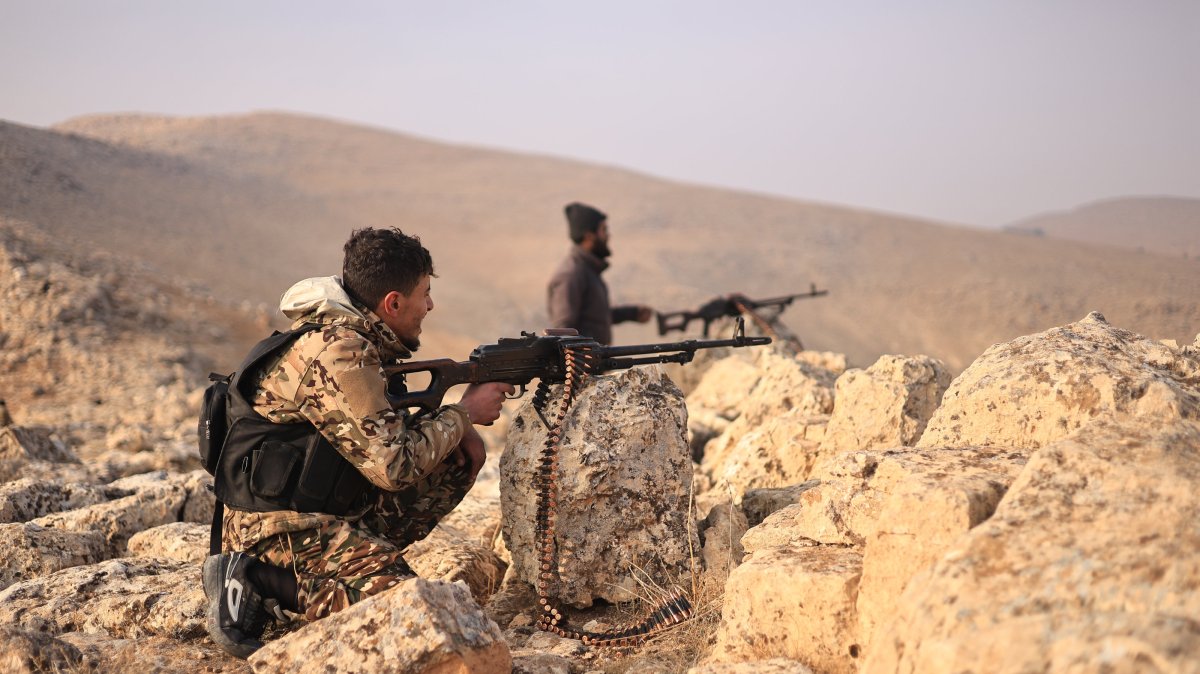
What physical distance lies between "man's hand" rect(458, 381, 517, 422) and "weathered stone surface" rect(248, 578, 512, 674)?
3.14ft

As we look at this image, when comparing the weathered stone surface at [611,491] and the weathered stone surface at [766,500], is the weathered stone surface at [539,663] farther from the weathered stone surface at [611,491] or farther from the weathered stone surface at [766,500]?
the weathered stone surface at [766,500]

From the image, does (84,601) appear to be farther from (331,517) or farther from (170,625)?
(331,517)

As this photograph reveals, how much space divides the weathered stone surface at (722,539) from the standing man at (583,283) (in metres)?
3.35

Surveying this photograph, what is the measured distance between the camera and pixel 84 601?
3877 millimetres

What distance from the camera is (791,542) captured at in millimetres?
3551

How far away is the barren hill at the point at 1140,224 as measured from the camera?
17078mm

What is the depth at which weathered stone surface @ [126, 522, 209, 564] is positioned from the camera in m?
4.62

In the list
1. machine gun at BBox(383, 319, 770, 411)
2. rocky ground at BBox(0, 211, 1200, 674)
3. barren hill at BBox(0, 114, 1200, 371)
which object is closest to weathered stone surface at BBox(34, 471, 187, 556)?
rocky ground at BBox(0, 211, 1200, 674)

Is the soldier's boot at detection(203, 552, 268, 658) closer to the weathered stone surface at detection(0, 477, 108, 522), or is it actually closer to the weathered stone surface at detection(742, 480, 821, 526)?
the weathered stone surface at detection(742, 480, 821, 526)

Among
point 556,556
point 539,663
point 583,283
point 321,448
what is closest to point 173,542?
point 321,448

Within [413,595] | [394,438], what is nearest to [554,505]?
[394,438]

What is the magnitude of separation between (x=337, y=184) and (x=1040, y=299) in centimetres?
2995

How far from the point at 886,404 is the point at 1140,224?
27.0 m

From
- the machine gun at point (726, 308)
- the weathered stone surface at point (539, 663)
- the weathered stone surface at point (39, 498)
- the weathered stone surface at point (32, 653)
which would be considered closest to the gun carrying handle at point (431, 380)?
the weathered stone surface at point (539, 663)
